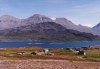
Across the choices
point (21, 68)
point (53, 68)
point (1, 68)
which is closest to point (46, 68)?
point (53, 68)

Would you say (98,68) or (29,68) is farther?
(98,68)

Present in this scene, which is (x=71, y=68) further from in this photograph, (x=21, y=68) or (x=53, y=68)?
(x=21, y=68)

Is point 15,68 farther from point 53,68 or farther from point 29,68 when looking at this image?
point 53,68

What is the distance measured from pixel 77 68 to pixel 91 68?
374 centimetres

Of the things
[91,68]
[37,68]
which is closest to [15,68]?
[37,68]

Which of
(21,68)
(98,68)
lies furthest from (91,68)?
(21,68)

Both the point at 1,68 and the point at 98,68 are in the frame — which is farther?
the point at 98,68

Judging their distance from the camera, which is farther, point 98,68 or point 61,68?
point 98,68

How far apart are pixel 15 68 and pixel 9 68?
1.27m

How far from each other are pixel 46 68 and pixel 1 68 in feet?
29.8

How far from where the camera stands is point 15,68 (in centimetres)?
4419

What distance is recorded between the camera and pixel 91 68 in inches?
1895

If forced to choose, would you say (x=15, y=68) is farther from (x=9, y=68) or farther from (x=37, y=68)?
(x=37, y=68)

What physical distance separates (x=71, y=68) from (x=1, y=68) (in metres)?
14.4
